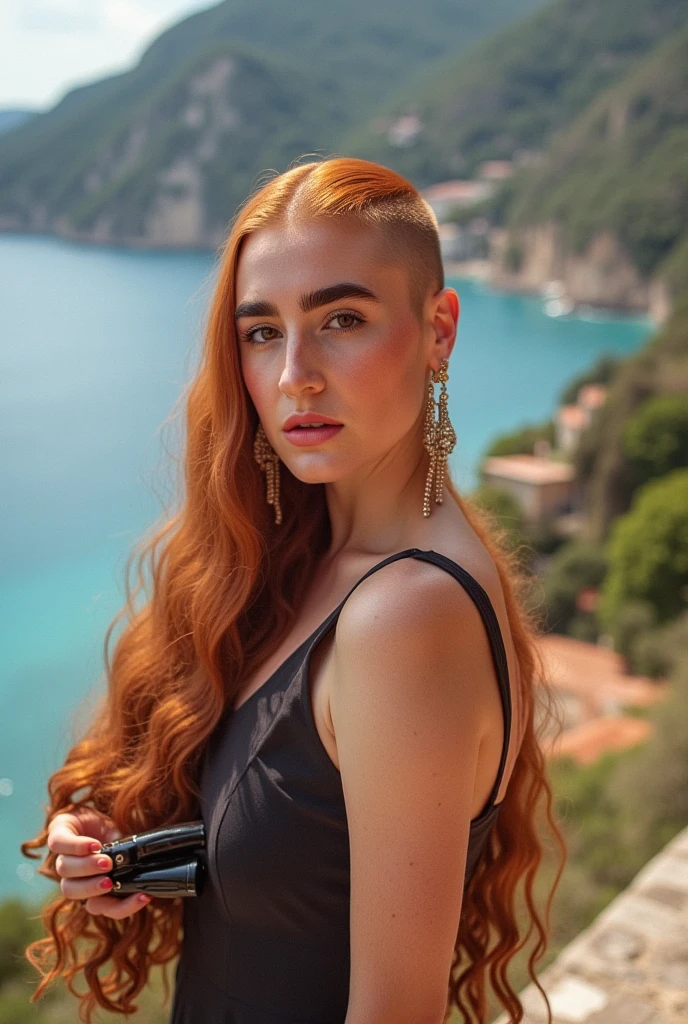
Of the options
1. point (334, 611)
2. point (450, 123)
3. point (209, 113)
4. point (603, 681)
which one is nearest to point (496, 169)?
point (450, 123)

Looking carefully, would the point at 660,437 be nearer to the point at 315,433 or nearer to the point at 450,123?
the point at 315,433

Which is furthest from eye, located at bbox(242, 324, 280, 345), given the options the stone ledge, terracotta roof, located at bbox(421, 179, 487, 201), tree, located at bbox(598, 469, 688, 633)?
terracotta roof, located at bbox(421, 179, 487, 201)

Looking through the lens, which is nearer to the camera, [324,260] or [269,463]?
[324,260]

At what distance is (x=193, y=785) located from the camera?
1309mm

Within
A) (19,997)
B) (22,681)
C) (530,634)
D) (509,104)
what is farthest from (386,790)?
(509,104)

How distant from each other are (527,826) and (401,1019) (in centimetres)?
49

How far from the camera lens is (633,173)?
51.0m

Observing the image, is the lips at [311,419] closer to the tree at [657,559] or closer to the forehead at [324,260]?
the forehead at [324,260]

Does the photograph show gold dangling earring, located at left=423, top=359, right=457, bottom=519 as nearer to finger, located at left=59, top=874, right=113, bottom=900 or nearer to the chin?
the chin

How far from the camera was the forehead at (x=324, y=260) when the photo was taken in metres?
1.10

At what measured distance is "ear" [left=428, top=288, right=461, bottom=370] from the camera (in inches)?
47.4

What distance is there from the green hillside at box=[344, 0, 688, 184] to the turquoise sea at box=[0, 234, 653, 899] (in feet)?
161

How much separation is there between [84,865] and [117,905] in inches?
2.9

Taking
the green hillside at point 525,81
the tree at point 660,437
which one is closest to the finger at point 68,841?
the tree at point 660,437
